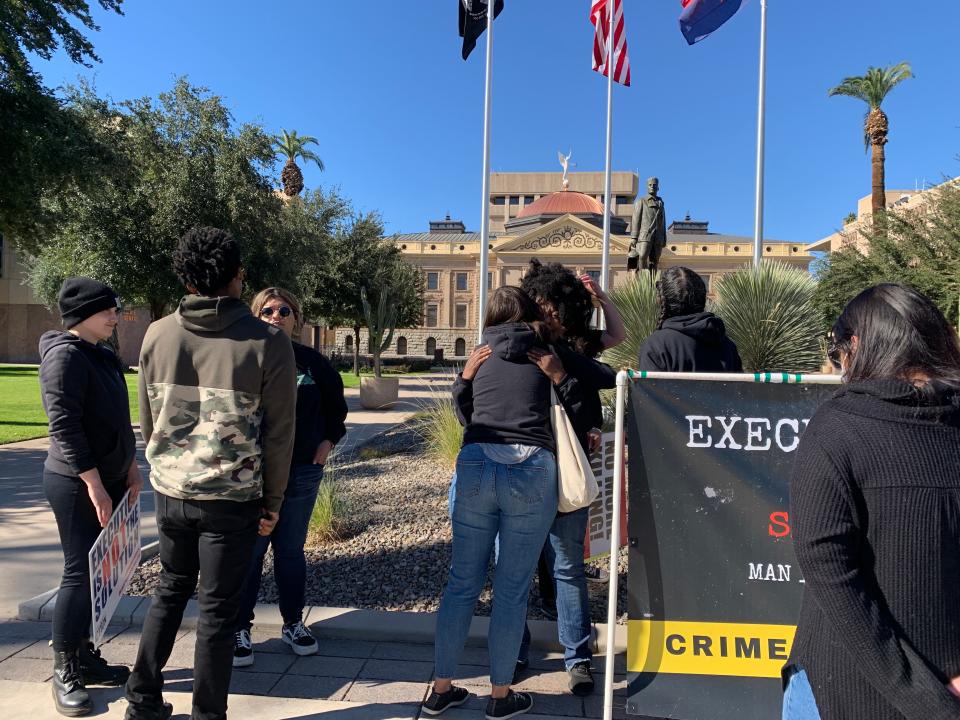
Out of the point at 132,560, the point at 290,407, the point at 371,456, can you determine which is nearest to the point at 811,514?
the point at 290,407

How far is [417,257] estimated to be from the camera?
7588 cm

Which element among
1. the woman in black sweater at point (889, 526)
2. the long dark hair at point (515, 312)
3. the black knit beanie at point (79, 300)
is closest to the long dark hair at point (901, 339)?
the woman in black sweater at point (889, 526)

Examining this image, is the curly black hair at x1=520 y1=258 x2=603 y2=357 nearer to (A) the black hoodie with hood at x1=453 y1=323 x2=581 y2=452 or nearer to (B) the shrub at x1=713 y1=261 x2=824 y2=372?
(A) the black hoodie with hood at x1=453 y1=323 x2=581 y2=452

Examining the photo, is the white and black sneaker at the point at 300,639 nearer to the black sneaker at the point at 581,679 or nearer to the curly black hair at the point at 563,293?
the black sneaker at the point at 581,679

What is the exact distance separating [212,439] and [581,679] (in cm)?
192

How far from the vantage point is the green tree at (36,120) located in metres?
8.92

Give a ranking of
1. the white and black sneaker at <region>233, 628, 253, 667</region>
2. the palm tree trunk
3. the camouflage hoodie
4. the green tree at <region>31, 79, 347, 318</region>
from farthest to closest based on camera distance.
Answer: the palm tree trunk, the green tree at <region>31, 79, 347, 318</region>, the white and black sneaker at <region>233, 628, 253, 667</region>, the camouflage hoodie

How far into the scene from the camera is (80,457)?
9.32ft

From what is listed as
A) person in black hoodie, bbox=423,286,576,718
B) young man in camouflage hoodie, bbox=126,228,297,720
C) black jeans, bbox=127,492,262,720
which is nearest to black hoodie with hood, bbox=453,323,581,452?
person in black hoodie, bbox=423,286,576,718

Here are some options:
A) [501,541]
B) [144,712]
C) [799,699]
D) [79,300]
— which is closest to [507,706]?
[501,541]

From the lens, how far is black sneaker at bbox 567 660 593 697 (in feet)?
9.96

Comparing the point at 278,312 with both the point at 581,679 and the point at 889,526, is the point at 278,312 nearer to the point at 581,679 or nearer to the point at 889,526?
the point at 581,679

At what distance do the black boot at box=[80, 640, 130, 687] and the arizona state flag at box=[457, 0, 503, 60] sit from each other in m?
12.3

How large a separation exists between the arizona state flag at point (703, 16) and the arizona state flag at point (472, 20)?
136 inches
